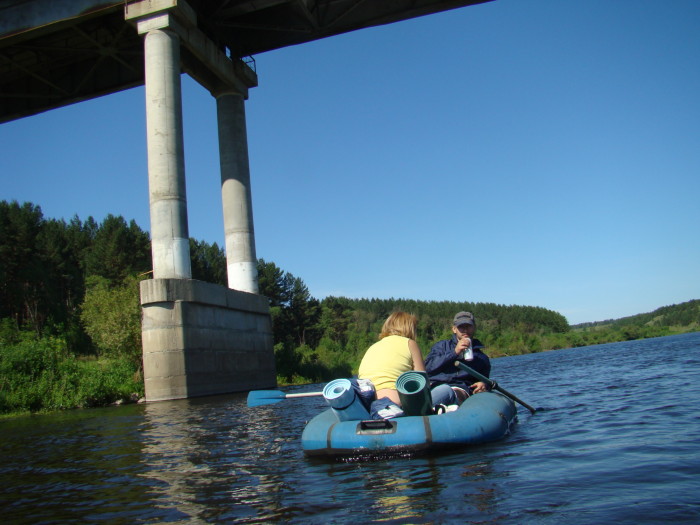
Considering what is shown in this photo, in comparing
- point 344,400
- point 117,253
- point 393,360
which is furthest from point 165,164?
point 117,253

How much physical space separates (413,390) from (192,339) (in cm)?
1385

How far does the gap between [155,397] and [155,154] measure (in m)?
7.17

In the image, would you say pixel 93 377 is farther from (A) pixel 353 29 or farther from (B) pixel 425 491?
(B) pixel 425 491

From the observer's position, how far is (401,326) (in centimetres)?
591

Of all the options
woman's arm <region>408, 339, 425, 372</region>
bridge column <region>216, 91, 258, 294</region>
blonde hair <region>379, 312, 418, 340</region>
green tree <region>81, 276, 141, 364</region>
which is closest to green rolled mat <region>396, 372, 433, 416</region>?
woman's arm <region>408, 339, 425, 372</region>

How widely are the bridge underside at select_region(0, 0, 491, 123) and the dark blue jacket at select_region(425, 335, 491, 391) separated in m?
16.9

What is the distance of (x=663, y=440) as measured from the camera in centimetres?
548

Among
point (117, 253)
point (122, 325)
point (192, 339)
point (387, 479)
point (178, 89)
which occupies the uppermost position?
point (117, 253)

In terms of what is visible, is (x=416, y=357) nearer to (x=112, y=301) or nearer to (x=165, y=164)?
(x=165, y=164)

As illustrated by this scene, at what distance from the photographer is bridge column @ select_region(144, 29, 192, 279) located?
18.1 metres

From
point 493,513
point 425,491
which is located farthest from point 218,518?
point 493,513

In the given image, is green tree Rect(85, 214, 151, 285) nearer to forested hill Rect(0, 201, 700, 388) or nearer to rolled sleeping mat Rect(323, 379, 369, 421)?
forested hill Rect(0, 201, 700, 388)

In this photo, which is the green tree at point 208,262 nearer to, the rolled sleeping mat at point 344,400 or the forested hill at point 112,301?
the forested hill at point 112,301

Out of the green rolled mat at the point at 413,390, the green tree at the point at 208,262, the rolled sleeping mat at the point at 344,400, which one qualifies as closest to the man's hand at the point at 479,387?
the green rolled mat at the point at 413,390
